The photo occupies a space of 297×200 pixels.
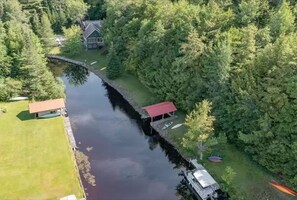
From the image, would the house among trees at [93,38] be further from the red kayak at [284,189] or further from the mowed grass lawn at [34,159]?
the red kayak at [284,189]

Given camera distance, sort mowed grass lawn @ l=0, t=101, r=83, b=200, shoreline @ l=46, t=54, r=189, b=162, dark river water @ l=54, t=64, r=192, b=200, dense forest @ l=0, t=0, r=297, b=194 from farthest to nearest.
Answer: shoreline @ l=46, t=54, r=189, b=162
dark river water @ l=54, t=64, r=192, b=200
mowed grass lawn @ l=0, t=101, r=83, b=200
dense forest @ l=0, t=0, r=297, b=194

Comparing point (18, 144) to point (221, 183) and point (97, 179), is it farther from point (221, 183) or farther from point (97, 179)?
point (221, 183)

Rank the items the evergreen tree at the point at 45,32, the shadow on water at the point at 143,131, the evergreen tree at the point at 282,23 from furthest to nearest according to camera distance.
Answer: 1. the evergreen tree at the point at 45,32
2. the evergreen tree at the point at 282,23
3. the shadow on water at the point at 143,131

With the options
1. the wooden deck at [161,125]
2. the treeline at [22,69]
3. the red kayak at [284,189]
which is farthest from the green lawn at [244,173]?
the treeline at [22,69]

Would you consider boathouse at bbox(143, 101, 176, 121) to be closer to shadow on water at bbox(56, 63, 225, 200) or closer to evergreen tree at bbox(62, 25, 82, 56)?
shadow on water at bbox(56, 63, 225, 200)

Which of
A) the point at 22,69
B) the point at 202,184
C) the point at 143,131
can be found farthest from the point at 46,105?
the point at 202,184

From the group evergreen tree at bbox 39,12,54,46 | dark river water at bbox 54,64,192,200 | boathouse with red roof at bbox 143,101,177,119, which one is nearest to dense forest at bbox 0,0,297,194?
boathouse with red roof at bbox 143,101,177,119

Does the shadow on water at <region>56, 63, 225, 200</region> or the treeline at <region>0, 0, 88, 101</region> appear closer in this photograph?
the shadow on water at <region>56, 63, 225, 200</region>
